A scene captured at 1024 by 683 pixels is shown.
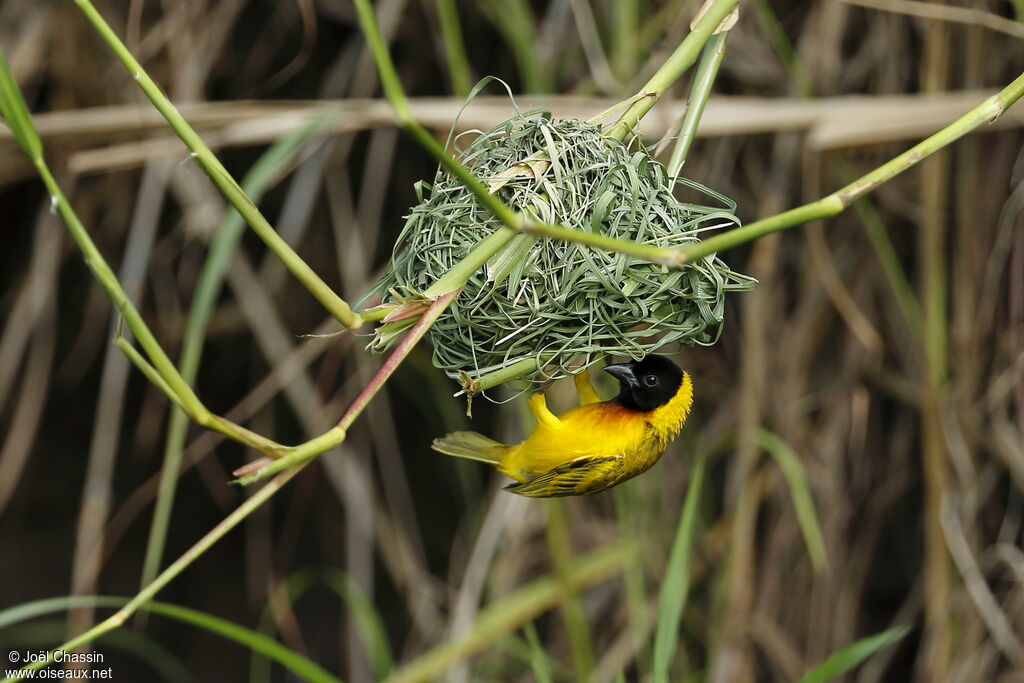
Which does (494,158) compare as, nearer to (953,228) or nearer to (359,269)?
(359,269)

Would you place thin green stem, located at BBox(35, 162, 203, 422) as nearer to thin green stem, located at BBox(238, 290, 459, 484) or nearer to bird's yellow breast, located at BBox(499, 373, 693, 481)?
thin green stem, located at BBox(238, 290, 459, 484)

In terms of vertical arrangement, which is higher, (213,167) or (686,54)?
(686,54)

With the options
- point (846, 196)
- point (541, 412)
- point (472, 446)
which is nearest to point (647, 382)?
point (541, 412)

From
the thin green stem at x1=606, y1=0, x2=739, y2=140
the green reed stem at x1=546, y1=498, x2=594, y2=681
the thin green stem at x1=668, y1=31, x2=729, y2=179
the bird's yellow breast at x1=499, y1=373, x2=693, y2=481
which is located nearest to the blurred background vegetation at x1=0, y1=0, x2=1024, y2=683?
the green reed stem at x1=546, y1=498, x2=594, y2=681

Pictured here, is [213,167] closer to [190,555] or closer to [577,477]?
[190,555]

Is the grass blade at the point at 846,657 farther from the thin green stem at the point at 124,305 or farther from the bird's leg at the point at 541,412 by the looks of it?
the thin green stem at the point at 124,305

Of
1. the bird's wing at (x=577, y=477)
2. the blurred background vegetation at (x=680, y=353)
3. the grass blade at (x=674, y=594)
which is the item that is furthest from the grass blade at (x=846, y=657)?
the blurred background vegetation at (x=680, y=353)

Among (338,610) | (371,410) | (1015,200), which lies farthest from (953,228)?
(338,610)
